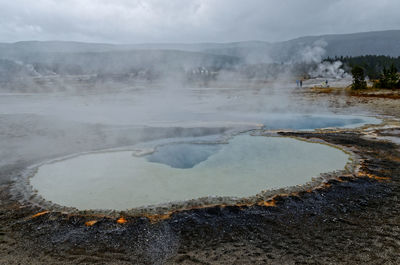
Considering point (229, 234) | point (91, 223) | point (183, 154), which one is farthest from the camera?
point (183, 154)

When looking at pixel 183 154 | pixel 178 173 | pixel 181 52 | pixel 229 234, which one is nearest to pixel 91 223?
pixel 229 234

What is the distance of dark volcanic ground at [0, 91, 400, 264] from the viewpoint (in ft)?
10.5

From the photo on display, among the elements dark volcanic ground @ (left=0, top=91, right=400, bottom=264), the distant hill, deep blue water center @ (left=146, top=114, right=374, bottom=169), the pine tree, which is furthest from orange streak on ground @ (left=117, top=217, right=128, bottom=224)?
the distant hill

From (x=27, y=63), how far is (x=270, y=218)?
3633cm

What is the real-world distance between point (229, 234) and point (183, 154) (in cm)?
358

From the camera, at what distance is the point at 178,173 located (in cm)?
567

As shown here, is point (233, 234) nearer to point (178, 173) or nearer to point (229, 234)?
point (229, 234)

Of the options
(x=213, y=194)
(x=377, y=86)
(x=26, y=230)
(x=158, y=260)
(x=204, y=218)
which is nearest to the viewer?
(x=158, y=260)

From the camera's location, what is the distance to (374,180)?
5309mm

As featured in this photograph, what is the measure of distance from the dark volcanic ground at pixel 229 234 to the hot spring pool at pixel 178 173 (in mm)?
549

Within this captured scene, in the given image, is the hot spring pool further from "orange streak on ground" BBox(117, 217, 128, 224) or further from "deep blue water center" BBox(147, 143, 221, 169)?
"orange streak on ground" BBox(117, 217, 128, 224)

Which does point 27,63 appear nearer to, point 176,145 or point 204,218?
point 176,145

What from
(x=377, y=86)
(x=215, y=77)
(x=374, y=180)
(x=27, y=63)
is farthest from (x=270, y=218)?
(x=215, y=77)

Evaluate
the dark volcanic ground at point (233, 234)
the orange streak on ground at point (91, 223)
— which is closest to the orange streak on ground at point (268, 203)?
the dark volcanic ground at point (233, 234)
